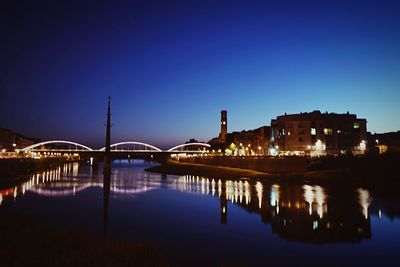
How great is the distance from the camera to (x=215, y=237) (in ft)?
62.8

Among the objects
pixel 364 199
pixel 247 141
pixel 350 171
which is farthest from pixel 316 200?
pixel 247 141

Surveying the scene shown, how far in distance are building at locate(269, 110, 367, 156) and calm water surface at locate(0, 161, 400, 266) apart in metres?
38.7

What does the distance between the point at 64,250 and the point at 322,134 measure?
71021mm

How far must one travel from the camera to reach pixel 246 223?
75.9 feet

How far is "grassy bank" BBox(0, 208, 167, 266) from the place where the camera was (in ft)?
Answer: 37.1

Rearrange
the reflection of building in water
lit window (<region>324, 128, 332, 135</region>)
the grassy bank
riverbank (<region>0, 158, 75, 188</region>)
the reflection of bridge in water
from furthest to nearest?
lit window (<region>324, 128, 332, 135</region>) < riverbank (<region>0, 158, 75, 188</region>) < the reflection of bridge in water < the reflection of building in water < the grassy bank

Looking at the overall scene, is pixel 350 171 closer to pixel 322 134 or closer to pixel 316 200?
pixel 316 200

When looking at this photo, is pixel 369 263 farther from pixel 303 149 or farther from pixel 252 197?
pixel 303 149

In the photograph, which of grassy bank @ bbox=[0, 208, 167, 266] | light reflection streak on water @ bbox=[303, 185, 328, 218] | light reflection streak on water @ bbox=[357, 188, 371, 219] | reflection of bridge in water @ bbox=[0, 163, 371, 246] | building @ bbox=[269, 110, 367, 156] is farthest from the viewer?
building @ bbox=[269, 110, 367, 156]

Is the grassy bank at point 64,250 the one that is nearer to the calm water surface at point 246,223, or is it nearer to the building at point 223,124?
the calm water surface at point 246,223

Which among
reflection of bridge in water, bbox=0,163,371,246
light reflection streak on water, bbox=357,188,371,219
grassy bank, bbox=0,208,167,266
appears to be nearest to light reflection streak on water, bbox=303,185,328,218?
reflection of bridge in water, bbox=0,163,371,246

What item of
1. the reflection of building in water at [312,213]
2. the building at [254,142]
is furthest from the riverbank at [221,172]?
the building at [254,142]

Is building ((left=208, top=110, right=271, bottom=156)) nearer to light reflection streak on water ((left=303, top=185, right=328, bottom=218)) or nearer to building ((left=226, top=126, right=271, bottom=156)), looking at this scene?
building ((left=226, top=126, right=271, bottom=156))

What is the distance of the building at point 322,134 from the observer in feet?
251
